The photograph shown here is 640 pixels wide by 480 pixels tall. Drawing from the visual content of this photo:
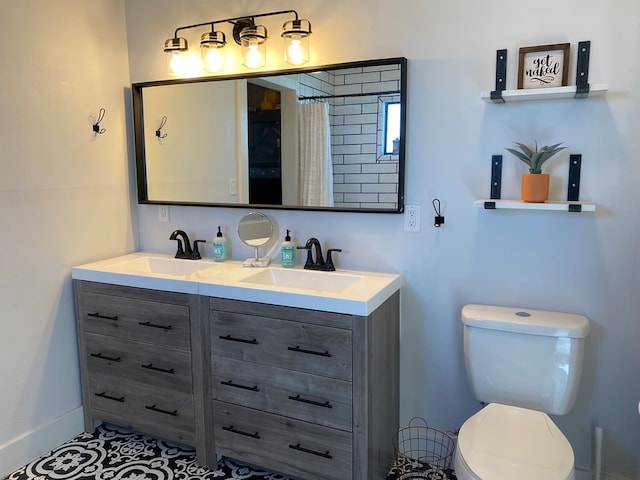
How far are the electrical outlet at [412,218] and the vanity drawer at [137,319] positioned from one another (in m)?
1.07

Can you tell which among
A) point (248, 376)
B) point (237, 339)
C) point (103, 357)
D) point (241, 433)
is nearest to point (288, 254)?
point (237, 339)

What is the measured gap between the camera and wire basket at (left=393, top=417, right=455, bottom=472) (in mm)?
2229

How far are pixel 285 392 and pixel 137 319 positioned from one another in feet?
2.69

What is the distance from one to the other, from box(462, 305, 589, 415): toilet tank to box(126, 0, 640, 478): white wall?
0.63ft

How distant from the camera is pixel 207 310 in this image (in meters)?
2.08

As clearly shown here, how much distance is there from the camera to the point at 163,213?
2775 mm

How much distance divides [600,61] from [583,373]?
1.23m

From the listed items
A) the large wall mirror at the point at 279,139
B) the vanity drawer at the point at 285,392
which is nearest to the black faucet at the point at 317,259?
the large wall mirror at the point at 279,139

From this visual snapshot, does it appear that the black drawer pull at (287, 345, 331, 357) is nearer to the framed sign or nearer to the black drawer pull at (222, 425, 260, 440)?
the black drawer pull at (222, 425, 260, 440)

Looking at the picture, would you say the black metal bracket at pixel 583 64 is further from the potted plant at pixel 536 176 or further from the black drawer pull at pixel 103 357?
the black drawer pull at pixel 103 357

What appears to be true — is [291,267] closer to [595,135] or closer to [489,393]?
[489,393]

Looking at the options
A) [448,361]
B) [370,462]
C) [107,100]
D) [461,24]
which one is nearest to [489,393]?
[448,361]

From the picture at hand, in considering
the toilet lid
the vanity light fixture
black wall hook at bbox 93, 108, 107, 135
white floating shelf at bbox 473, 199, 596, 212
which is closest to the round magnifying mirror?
the vanity light fixture

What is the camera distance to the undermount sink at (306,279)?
7.22 ft
